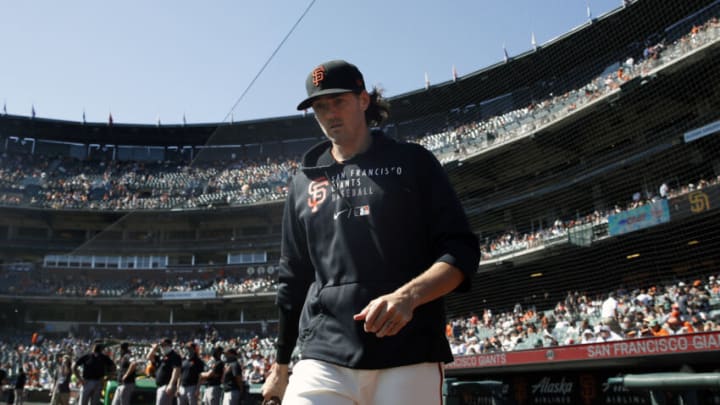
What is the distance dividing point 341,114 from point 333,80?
0.13 metres

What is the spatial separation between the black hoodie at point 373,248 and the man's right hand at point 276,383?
0.04 metres

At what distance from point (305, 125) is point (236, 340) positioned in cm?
1648

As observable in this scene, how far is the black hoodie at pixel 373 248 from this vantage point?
1839mm

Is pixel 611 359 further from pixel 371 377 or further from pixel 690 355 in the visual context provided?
pixel 371 377

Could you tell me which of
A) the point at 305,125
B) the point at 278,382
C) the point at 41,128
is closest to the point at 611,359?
the point at 278,382

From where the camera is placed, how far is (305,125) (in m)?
43.2

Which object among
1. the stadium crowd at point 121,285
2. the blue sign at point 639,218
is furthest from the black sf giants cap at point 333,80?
the stadium crowd at point 121,285

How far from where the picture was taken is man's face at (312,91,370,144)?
7.00 feet

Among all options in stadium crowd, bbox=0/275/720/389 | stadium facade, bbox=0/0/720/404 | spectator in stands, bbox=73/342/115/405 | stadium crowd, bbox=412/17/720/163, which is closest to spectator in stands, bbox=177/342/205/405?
spectator in stands, bbox=73/342/115/405

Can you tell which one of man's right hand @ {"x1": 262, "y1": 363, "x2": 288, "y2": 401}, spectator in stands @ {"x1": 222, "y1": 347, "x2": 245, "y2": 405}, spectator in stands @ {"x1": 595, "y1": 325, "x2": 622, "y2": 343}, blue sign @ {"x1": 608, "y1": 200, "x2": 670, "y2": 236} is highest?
blue sign @ {"x1": 608, "y1": 200, "x2": 670, "y2": 236}

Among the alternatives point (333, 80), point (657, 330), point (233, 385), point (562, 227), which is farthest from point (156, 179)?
point (333, 80)

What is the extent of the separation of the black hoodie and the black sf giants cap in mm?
240

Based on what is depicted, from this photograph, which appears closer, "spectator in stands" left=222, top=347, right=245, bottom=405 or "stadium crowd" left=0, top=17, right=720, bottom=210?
"spectator in stands" left=222, top=347, right=245, bottom=405

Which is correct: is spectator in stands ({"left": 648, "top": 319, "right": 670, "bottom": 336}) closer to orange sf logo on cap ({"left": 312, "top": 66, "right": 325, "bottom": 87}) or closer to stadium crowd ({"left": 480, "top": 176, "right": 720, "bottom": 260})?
stadium crowd ({"left": 480, "top": 176, "right": 720, "bottom": 260})
